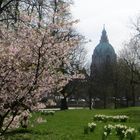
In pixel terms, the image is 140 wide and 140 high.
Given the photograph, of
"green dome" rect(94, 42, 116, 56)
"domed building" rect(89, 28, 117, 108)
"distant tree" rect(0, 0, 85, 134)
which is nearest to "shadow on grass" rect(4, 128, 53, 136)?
"distant tree" rect(0, 0, 85, 134)

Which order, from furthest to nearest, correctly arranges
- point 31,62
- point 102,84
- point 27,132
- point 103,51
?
point 103,51
point 102,84
point 27,132
point 31,62

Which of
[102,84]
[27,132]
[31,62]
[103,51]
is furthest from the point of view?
[103,51]

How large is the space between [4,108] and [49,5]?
8662mm

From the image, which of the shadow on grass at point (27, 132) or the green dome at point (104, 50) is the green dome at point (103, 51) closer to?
the green dome at point (104, 50)

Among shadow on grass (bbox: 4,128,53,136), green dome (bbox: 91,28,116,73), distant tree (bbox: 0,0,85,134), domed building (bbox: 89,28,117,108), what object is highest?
green dome (bbox: 91,28,116,73)

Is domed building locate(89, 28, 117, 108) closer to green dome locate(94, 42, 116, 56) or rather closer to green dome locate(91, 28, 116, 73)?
green dome locate(91, 28, 116, 73)

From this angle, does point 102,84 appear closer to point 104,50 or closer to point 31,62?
point 104,50

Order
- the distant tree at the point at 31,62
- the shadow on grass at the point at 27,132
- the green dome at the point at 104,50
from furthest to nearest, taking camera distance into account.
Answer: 1. the green dome at the point at 104,50
2. the shadow on grass at the point at 27,132
3. the distant tree at the point at 31,62

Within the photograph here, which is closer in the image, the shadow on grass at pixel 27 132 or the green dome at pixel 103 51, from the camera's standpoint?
the shadow on grass at pixel 27 132

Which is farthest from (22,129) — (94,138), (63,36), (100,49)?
(100,49)

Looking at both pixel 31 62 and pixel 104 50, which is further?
pixel 104 50

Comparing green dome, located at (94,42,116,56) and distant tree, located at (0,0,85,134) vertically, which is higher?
green dome, located at (94,42,116,56)

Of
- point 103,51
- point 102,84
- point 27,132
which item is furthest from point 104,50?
point 27,132

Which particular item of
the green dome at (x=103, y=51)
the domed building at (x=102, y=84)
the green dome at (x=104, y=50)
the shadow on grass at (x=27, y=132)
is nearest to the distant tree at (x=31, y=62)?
the shadow on grass at (x=27, y=132)
